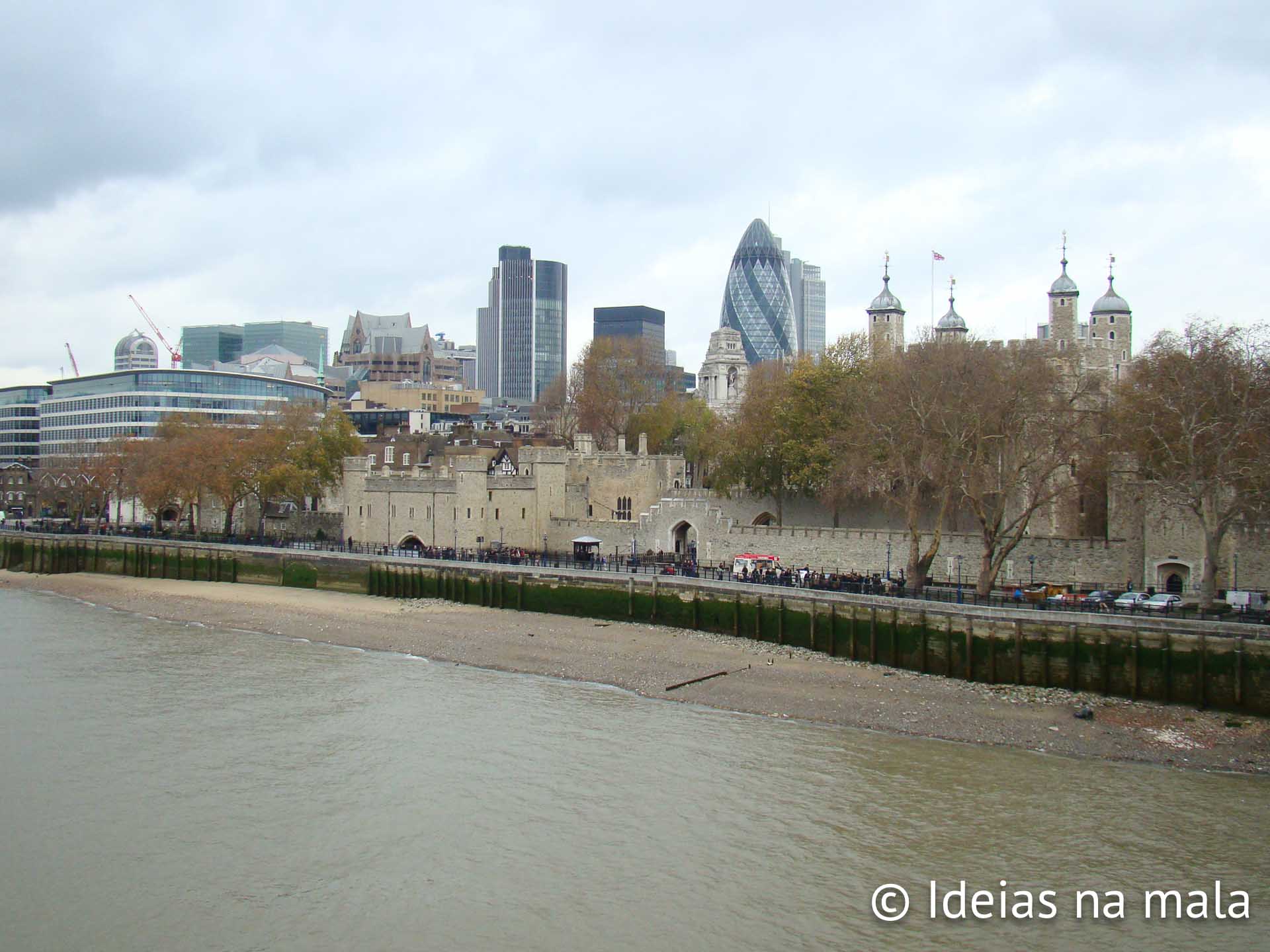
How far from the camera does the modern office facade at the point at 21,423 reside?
123 meters

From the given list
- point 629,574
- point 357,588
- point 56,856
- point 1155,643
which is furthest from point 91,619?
point 1155,643

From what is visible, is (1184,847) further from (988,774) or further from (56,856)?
(56,856)

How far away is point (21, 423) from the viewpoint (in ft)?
405

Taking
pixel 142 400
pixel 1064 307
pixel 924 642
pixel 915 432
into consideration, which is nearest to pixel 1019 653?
pixel 924 642

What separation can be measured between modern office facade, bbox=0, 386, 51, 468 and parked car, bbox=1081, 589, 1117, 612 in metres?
117

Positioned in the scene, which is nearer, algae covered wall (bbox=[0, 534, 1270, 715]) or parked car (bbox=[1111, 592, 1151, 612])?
algae covered wall (bbox=[0, 534, 1270, 715])

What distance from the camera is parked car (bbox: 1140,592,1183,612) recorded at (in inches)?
1188

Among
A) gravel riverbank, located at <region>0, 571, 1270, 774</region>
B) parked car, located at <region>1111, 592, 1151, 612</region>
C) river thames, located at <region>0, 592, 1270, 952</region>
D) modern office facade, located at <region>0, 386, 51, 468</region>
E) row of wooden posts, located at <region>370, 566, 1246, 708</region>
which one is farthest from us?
modern office facade, located at <region>0, 386, 51, 468</region>

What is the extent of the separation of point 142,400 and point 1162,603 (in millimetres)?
94911

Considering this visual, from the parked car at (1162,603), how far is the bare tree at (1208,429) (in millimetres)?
691

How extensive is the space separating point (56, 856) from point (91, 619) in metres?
27.1

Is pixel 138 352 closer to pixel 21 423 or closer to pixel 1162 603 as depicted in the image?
pixel 21 423

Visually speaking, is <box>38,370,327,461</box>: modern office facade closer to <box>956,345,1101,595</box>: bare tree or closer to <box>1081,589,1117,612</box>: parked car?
<box>956,345,1101,595</box>: bare tree

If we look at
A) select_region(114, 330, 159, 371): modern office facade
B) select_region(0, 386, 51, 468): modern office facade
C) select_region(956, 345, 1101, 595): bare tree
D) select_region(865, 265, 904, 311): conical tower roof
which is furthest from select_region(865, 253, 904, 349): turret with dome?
select_region(114, 330, 159, 371): modern office facade
